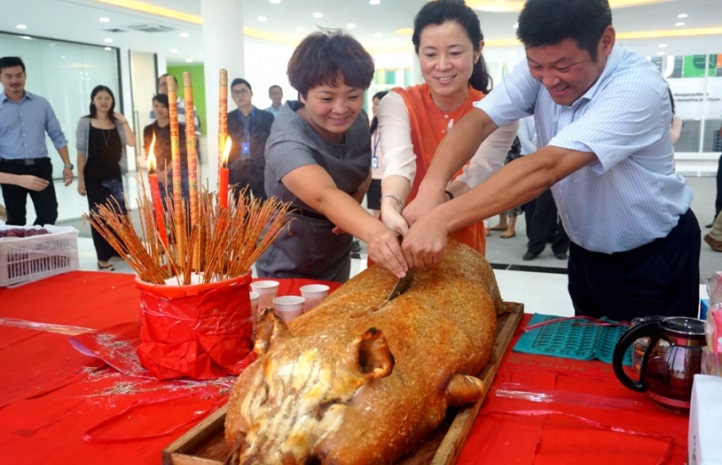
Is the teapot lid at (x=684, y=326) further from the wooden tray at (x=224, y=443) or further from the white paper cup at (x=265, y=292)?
the white paper cup at (x=265, y=292)

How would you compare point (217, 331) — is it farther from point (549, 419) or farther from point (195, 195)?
point (549, 419)

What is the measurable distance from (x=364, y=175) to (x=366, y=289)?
2.63 feet

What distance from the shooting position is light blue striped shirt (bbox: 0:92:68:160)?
489 centimetres

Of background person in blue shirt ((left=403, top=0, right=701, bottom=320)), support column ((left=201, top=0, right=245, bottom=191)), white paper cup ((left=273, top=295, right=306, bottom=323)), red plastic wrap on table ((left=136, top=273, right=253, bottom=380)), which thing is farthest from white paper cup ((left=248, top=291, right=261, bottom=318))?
support column ((left=201, top=0, right=245, bottom=191))

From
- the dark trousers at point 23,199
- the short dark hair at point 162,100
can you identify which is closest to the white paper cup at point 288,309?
the dark trousers at point 23,199

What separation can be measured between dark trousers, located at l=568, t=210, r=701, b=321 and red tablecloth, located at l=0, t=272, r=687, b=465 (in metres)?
0.52

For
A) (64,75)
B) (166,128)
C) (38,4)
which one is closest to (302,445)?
(166,128)

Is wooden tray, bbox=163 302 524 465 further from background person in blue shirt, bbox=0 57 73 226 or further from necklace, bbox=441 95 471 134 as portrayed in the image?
background person in blue shirt, bbox=0 57 73 226

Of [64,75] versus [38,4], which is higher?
[38,4]

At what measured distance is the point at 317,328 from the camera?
1068 millimetres

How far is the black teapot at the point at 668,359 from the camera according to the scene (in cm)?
108

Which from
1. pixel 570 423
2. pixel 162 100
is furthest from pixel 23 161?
pixel 570 423

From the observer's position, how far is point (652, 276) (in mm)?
1716

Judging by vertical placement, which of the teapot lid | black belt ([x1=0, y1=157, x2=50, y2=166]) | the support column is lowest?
the teapot lid
